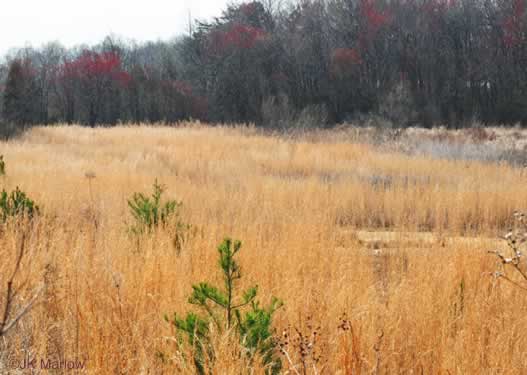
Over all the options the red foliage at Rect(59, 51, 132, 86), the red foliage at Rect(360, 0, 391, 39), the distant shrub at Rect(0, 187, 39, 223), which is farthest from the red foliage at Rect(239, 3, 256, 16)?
the distant shrub at Rect(0, 187, 39, 223)

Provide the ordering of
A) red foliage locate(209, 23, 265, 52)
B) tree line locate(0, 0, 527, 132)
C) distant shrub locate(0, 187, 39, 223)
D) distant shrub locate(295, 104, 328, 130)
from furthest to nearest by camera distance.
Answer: red foliage locate(209, 23, 265, 52) < tree line locate(0, 0, 527, 132) < distant shrub locate(295, 104, 328, 130) < distant shrub locate(0, 187, 39, 223)

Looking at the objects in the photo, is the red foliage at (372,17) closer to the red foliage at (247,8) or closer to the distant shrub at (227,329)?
the red foliage at (247,8)

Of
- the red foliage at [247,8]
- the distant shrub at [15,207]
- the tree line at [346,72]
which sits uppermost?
the red foliage at [247,8]

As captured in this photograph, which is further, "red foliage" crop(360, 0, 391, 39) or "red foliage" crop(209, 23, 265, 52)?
"red foliage" crop(209, 23, 265, 52)

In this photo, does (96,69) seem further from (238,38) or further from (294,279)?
(294,279)

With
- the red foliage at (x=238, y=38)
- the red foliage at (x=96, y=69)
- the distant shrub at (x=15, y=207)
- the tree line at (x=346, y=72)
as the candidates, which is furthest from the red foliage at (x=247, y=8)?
the distant shrub at (x=15, y=207)

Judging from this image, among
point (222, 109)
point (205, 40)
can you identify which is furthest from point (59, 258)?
point (205, 40)

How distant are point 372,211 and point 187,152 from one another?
6.08 metres

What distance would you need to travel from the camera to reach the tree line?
2988 centimetres

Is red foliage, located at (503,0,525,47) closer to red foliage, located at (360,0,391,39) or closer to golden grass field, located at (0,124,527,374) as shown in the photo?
red foliage, located at (360,0,391,39)

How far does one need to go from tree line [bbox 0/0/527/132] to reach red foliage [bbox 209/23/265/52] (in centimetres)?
7

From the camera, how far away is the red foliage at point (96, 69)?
34.2 m

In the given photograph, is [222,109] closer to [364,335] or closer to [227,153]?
[227,153]

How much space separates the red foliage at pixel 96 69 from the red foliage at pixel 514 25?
2257cm
